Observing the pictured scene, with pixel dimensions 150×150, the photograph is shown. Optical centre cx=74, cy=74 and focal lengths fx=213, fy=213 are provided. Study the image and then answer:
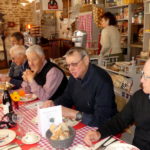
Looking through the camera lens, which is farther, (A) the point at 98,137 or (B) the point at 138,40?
(B) the point at 138,40

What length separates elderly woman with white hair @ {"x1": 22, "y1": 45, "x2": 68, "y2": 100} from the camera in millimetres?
2138

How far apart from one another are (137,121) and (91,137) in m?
0.40

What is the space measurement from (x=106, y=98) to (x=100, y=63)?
183 centimetres

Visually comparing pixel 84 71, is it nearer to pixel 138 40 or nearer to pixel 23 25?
pixel 138 40

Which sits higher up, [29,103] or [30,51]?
[30,51]

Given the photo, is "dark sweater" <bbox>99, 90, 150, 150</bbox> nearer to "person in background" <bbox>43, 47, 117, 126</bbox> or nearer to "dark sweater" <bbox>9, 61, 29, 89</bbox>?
"person in background" <bbox>43, 47, 117, 126</bbox>

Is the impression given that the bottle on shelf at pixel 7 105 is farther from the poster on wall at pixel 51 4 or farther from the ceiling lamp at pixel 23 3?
the ceiling lamp at pixel 23 3

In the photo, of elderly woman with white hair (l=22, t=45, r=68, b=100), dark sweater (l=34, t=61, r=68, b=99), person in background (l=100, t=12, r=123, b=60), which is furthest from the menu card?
person in background (l=100, t=12, r=123, b=60)

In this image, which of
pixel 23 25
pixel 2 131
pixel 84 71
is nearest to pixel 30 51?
pixel 84 71

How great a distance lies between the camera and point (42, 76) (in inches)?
93.7

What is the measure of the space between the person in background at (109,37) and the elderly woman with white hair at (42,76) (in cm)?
176

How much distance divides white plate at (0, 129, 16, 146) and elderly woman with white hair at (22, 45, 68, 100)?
0.67 meters

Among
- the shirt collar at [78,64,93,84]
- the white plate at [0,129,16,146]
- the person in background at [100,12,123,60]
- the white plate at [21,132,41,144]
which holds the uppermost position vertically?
the person in background at [100,12,123,60]

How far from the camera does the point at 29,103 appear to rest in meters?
2.04
